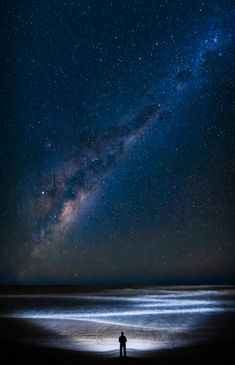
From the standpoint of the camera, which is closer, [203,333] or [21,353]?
[21,353]

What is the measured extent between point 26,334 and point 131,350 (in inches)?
343

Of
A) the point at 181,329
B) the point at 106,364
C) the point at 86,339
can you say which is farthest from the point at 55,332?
the point at 106,364

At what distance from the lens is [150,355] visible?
14.0m

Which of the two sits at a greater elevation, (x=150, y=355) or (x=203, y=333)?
(x=203, y=333)

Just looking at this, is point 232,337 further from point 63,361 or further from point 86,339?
point 63,361

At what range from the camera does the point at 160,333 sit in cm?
2084

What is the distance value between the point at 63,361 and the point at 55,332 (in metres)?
9.03

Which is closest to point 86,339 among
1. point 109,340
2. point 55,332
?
point 109,340

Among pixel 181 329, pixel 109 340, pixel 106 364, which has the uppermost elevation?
pixel 181 329

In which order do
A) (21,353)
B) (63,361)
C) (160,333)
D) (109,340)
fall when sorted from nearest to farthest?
(63,361) < (21,353) < (109,340) < (160,333)

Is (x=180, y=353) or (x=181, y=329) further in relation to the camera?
(x=181, y=329)

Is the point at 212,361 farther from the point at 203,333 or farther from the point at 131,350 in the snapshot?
the point at 203,333

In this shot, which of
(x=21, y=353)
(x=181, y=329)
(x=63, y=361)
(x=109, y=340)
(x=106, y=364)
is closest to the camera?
(x=106, y=364)

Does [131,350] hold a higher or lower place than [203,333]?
lower
